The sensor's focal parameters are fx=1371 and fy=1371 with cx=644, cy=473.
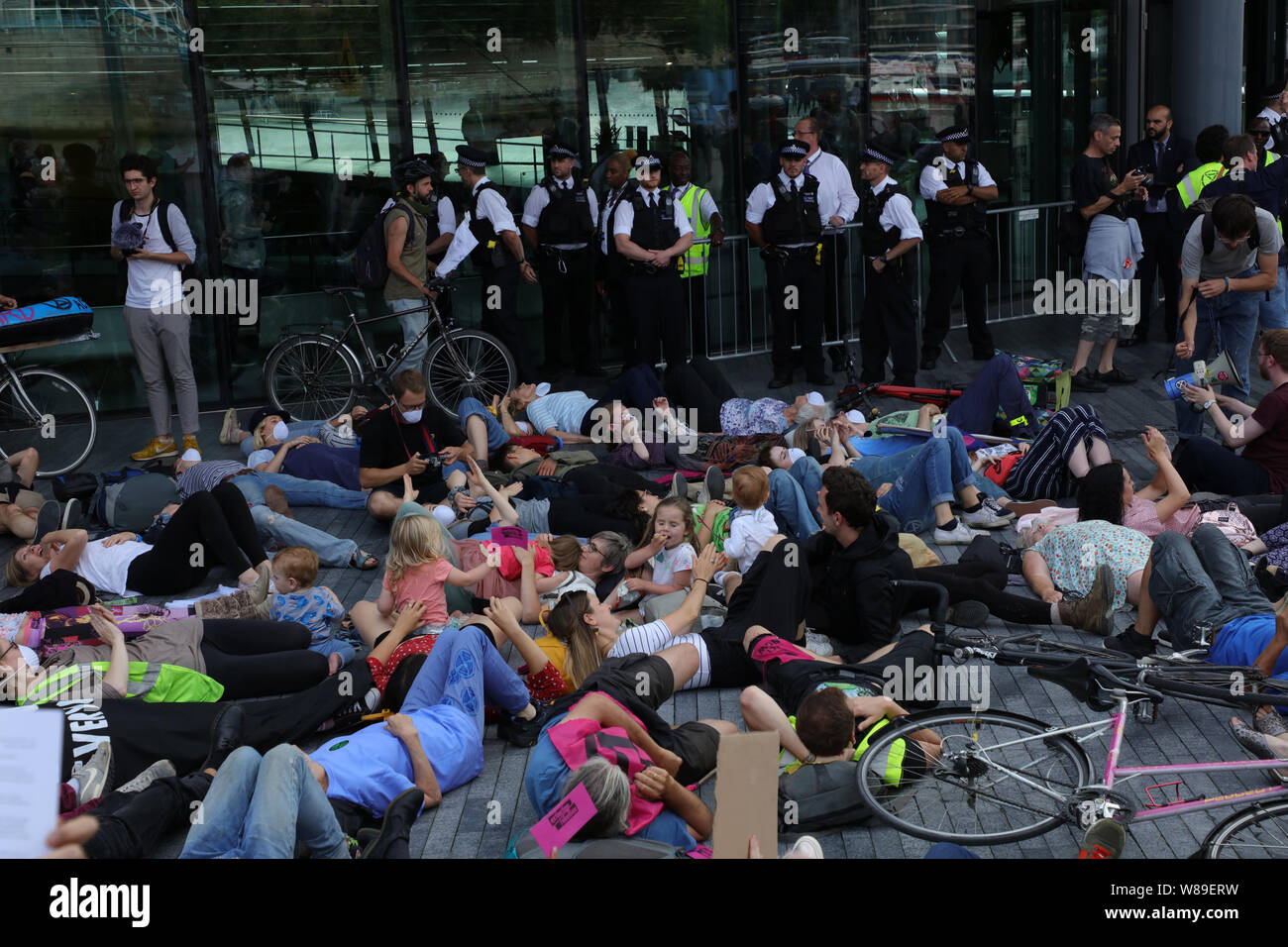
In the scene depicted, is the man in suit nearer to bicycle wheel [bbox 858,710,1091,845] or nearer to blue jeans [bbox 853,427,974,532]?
blue jeans [bbox 853,427,974,532]

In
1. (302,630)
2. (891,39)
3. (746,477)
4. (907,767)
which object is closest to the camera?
(907,767)

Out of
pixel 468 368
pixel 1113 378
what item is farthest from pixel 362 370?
pixel 1113 378

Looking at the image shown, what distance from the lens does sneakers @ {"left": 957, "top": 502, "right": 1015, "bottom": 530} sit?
806 centimetres

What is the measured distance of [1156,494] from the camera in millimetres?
7484

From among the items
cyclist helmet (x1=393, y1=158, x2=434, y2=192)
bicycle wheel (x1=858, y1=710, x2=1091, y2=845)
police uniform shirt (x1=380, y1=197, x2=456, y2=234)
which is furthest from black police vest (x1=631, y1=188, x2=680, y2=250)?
bicycle wheel (x1=858, y1=710, x2=1091, y2=845)

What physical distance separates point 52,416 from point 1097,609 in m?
7.18

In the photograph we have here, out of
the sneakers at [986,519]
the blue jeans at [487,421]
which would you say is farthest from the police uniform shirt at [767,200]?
the sneakers at [986,519]

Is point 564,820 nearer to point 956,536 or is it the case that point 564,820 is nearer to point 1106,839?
point 1106,839

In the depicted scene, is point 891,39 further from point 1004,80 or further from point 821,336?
point 821,336

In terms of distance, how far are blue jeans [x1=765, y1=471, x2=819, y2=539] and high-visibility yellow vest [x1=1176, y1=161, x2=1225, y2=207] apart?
5.00 meters

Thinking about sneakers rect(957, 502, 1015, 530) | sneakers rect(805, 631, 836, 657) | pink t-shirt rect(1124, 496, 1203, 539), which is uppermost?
pink t-shirt rect(1124, 496, 1203, 539)
